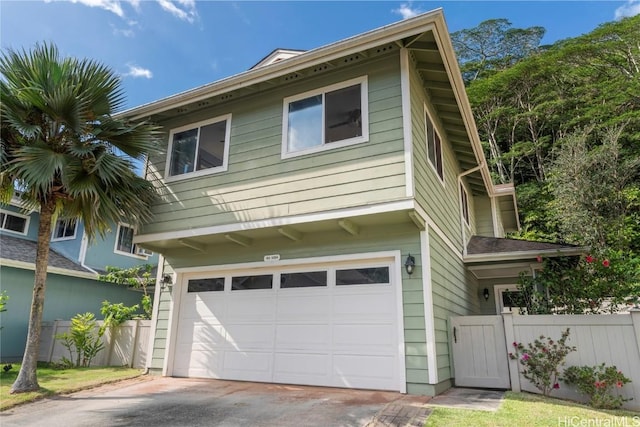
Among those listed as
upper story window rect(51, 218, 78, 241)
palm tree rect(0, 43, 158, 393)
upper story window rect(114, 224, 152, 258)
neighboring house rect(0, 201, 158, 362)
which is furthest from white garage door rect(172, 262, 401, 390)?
upper story window rect(51, 218, 78, 241)

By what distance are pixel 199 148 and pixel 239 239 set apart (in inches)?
85.8

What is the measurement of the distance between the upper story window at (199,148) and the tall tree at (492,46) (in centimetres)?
2850

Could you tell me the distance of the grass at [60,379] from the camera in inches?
219

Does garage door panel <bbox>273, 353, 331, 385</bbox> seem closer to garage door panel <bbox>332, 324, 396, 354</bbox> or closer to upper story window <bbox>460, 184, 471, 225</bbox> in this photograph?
garage door panel <bbox>332, 324, 396, 354</bbox>

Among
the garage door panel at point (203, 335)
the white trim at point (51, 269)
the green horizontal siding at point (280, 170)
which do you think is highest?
the green horizontal siding at point (280, 170)

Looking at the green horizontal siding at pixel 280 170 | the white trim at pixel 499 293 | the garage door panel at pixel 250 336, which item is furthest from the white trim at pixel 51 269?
the white trim at pixel 499 293

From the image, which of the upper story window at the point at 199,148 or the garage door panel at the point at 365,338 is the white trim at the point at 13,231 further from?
the garage door panel at the point at 365,338

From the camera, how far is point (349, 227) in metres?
6.14

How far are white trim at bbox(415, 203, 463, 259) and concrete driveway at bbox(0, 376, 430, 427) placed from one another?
263 cm

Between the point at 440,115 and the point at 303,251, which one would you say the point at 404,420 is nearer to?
the point at 303,251

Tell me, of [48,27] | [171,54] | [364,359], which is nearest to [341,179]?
[364,359]

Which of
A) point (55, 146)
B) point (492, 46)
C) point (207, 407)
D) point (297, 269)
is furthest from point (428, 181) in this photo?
point (492, 46)

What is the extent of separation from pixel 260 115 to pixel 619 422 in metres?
6.80

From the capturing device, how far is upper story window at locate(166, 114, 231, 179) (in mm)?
7500
